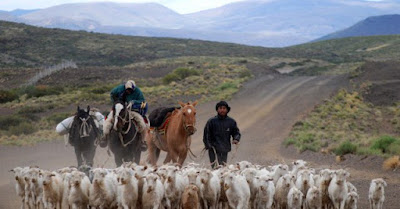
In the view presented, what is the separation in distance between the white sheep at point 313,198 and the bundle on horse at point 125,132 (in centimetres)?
509

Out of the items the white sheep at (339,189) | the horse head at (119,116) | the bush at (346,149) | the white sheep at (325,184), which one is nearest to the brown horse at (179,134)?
the horse head at (119,116)

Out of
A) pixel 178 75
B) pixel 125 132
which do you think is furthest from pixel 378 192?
pixel 178 75

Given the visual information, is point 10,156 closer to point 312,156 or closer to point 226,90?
point 312,156

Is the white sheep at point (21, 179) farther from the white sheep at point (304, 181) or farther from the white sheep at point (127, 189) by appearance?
the white sheep at point (304, 181)

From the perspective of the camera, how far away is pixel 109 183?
13.4 m

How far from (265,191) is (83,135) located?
570cm

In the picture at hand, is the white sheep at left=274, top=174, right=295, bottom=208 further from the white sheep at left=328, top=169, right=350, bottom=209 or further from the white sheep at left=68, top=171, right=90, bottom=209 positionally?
the white sheep at left=68, top=171, right=90, bottom=209

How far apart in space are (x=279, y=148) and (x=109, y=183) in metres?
15.3

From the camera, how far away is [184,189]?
1362 cm

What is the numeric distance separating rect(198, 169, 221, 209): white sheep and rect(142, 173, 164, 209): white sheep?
871 millimetres

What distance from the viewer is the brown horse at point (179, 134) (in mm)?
16234

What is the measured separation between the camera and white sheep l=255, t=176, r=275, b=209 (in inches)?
547

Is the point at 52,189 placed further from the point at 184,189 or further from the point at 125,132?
the point at 125,132

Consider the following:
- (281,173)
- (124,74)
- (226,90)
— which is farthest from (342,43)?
(281,173)
